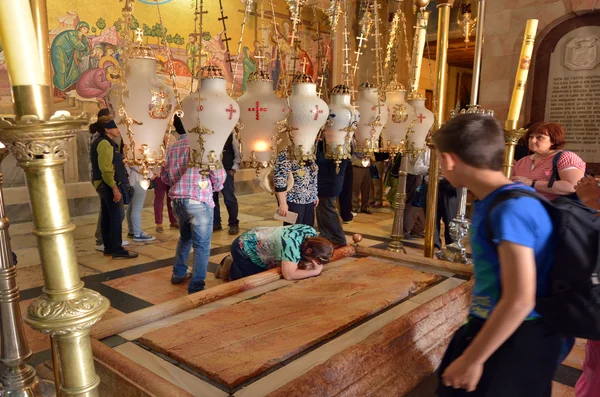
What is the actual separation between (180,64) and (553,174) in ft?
23.1

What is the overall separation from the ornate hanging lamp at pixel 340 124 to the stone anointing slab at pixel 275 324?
0.79 meters

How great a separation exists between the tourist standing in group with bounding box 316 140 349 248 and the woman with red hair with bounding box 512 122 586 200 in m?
1.68

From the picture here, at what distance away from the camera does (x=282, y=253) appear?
9.91ft

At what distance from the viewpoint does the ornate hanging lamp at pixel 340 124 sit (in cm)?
197

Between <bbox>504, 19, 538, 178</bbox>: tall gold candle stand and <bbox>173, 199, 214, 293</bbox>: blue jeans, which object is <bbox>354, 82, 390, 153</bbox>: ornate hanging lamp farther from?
<bbox>173, 199, 214, 293</bbox>: blue jeans

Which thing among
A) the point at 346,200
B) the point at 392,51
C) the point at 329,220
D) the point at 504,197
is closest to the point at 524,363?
the point at 504,197

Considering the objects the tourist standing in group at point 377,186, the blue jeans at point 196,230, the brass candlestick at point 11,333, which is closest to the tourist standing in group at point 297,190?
the blue jeans at point 196,230

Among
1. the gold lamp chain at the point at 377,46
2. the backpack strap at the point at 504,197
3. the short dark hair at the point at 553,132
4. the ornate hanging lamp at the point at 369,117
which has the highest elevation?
the gold lamp chain at the point at 377,46

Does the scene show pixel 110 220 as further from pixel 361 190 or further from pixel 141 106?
pixel 361 190

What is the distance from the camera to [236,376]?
167 centimetres

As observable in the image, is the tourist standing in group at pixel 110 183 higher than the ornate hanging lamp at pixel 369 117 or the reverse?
the reverse

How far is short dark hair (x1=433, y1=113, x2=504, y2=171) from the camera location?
133 centimetres

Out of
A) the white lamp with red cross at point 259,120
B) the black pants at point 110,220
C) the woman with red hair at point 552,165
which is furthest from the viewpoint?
the black pants at point 110,220

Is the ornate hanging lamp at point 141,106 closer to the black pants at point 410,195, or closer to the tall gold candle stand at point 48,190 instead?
the tall gold candle stand at point 48,190
